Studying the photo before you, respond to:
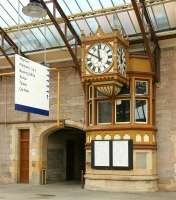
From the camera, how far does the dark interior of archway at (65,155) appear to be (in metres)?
23.8

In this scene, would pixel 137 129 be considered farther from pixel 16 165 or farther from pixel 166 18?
pixel 16 165

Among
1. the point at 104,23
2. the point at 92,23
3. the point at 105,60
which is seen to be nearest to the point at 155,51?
the point at 104,23

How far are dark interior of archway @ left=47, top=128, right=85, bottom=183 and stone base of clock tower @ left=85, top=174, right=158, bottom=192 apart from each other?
452 centimetres

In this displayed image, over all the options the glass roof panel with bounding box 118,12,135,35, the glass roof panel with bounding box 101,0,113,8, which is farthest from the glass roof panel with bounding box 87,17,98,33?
the glass roof panel with bounding box 118,12,135,35

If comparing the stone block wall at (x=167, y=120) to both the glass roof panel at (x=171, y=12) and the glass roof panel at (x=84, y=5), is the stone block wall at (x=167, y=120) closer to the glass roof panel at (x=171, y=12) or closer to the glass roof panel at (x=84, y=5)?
the glass roof panel at (x=171, y=12)

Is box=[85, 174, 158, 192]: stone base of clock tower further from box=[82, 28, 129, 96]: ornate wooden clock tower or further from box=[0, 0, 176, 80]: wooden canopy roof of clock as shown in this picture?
box=[0, 0, 176, 80]: wooden canopy roof of clock

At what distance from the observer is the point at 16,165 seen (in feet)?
76.1

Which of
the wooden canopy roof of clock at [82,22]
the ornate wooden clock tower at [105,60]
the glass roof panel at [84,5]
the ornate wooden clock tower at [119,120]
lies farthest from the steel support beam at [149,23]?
the glass roof panel at [84,5]

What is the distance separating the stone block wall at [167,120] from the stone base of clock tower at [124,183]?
616 mm


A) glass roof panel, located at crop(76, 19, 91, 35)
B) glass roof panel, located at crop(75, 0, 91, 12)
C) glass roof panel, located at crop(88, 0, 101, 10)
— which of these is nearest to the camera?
glass roof panel, located at crop(88, 0, 101, 10)

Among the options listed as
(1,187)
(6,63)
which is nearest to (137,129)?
(1,187)

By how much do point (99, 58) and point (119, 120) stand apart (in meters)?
2.96

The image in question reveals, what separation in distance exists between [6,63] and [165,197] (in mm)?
11240

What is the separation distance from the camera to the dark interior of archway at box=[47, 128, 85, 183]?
2383 cm
